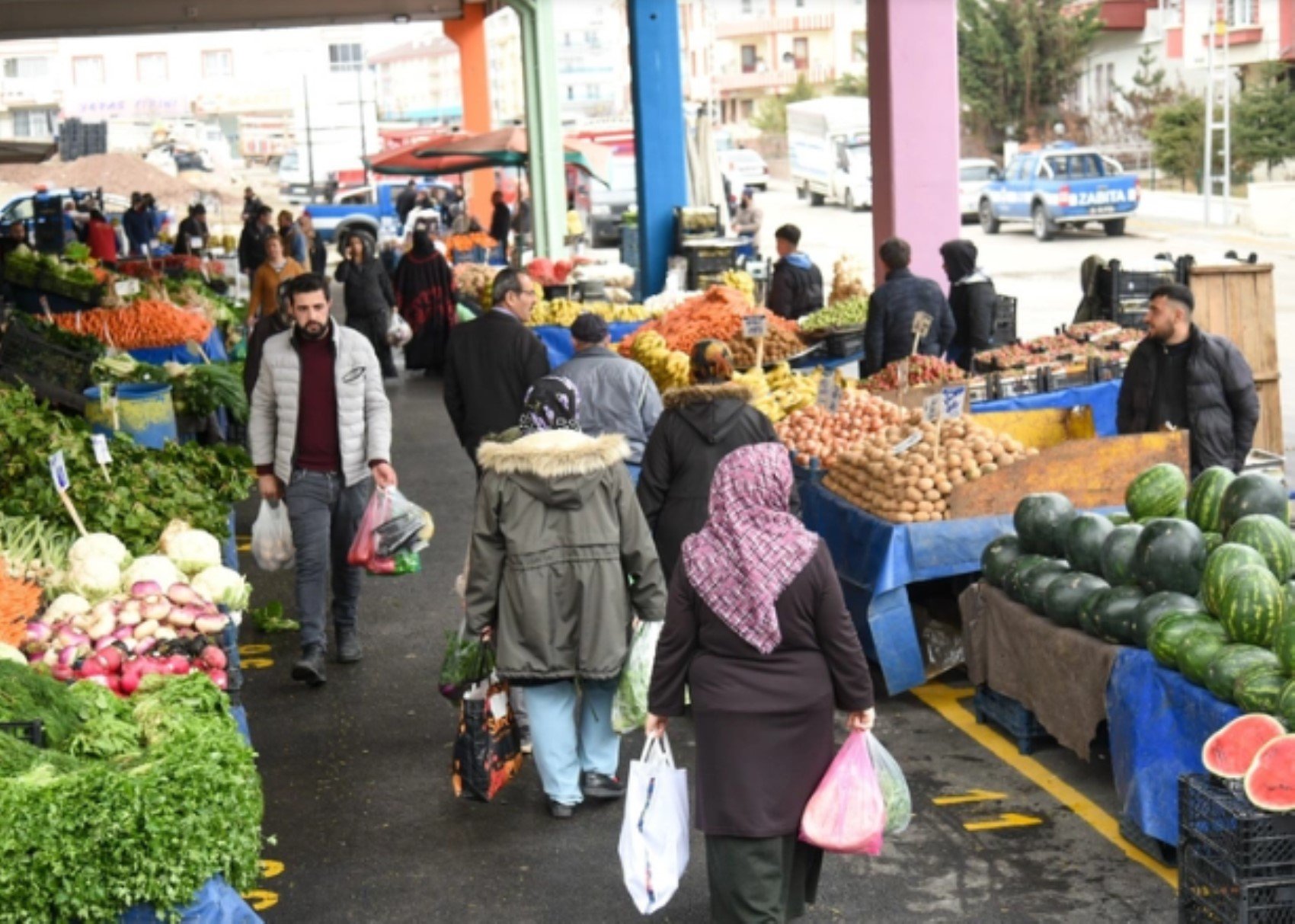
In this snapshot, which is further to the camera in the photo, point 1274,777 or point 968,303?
point 968,303

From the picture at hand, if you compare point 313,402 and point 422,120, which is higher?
point 422,120

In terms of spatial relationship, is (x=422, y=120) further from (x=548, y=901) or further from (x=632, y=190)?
(x=548, y=901)

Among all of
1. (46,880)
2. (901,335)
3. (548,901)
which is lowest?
(548,901)

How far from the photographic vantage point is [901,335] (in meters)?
12.0

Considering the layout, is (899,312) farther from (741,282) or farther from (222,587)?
(222,587)

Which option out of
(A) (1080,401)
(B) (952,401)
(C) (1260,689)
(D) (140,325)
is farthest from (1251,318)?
(D) (140,325)

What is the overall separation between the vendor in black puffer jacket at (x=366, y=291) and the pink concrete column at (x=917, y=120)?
5.35 meters

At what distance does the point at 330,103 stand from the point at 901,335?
Answer: 54.1 m

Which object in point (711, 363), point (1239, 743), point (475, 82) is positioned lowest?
point (1239, 743)

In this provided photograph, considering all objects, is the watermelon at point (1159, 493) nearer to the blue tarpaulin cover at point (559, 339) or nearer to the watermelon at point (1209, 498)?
the watermelon at point (1209, 498)

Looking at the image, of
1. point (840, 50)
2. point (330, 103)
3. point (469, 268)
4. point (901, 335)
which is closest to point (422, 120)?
point (840, 50)

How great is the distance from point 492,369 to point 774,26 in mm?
91158

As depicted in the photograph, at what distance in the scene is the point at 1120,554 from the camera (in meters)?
6.96

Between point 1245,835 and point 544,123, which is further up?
point 544,123
